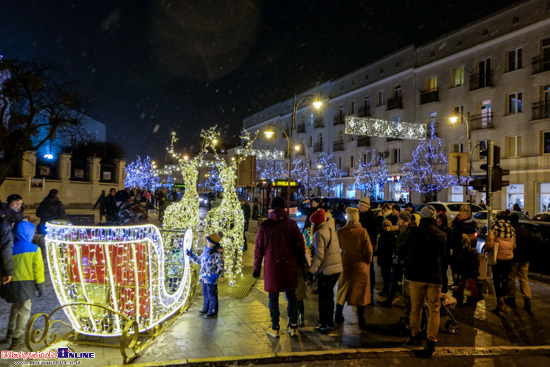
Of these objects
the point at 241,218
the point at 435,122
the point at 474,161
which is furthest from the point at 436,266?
the point at 435,122

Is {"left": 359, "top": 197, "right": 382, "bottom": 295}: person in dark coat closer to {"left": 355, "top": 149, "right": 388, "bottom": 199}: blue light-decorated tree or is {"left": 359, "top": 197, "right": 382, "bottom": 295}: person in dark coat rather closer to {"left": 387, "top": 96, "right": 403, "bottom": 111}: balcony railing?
{"left": 355, "top": 149, "right": 388, "bottom": 199}: blue light-decorated tree

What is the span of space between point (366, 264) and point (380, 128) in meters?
15.4

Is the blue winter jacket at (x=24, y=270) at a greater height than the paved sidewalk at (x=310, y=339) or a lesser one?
greater

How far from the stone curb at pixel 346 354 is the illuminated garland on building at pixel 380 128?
14.5 m

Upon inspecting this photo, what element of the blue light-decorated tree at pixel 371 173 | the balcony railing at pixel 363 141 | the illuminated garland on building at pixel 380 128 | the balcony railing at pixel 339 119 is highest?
the balcony railing at pixel 339 119

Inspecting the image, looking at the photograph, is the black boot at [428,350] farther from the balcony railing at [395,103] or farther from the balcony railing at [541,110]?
the balcony railing at [395,103]

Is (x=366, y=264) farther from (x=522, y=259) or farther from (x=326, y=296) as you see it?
(x=522, y=259)

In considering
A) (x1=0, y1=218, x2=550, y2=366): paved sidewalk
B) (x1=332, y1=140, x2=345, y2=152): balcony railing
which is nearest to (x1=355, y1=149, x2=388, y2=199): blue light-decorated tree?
(x1=332, y1=140, x2=345, y2=152): balcony railing

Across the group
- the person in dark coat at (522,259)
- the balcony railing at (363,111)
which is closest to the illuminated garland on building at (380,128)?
the person in dark coat at (522,259)

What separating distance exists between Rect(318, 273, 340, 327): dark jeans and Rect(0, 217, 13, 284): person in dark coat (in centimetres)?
403

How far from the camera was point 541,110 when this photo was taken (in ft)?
81.0

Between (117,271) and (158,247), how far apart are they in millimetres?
580

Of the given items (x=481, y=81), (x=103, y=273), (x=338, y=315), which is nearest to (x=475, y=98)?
(x=481, y=81)

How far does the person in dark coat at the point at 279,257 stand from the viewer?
208 inches
